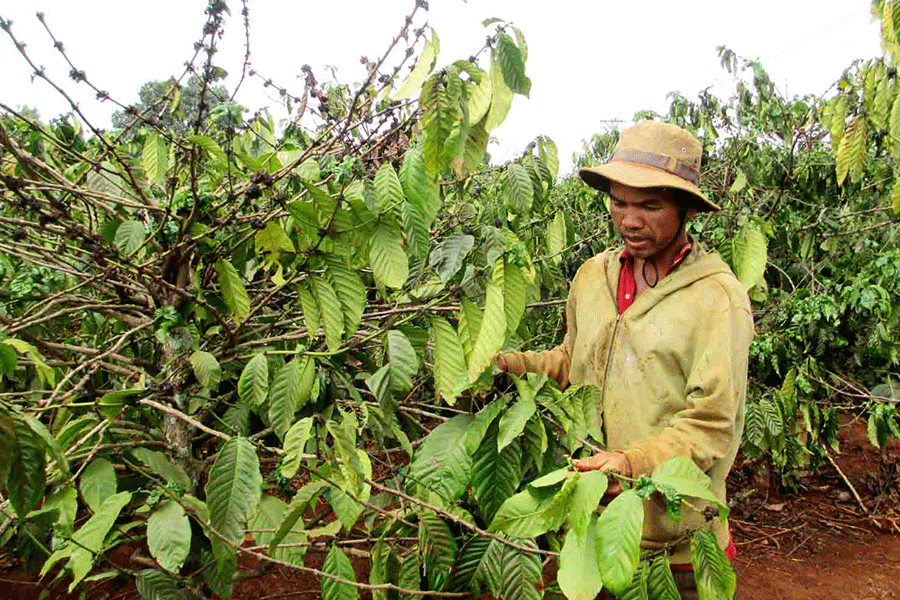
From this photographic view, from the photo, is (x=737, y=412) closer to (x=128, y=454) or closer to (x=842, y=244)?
(x=128, y=454)

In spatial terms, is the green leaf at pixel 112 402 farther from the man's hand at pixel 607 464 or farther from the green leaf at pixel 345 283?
the man's hand at pixel 607 464

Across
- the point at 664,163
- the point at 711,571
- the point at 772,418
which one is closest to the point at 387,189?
the point at 664,163

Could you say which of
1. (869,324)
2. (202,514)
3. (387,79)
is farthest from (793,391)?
(202,514)

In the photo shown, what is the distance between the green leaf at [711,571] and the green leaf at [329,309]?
29.5 inches

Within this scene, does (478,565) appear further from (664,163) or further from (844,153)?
(844,153)

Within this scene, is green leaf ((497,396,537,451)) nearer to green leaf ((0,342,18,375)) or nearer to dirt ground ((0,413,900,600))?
green leaf ((0,342,18,375))

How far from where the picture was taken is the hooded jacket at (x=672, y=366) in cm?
138

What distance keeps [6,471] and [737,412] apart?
1344 mm

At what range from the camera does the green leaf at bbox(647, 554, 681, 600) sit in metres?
1.06

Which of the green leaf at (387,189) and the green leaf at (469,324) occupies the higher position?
the green leaf at (387,189)

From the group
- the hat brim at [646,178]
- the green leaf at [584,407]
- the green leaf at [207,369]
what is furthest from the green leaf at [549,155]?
the green leaf at [207,369]

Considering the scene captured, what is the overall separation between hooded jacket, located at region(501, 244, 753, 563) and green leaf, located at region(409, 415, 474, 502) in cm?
32

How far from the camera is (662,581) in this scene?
107cm

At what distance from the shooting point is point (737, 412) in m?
1.50
